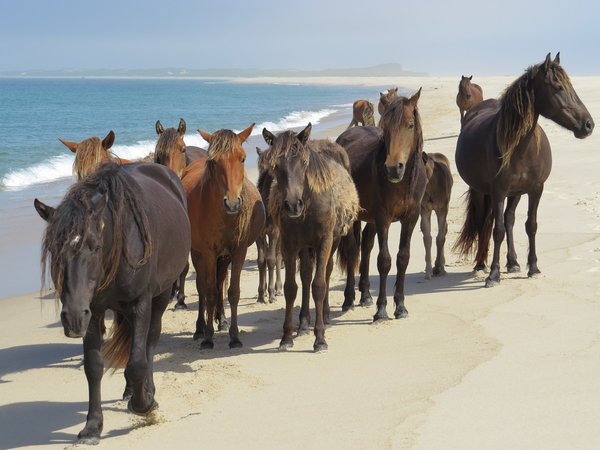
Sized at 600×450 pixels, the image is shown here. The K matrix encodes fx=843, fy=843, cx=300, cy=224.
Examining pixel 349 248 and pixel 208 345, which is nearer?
pixel 208 345

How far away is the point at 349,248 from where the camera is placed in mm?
8711

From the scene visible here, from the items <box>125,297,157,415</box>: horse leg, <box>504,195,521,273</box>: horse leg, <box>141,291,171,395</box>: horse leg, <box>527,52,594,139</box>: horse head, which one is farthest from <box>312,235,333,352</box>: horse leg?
<box>527,52,594,139</box>: horse head

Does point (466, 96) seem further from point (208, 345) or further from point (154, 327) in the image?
point (154, 327)

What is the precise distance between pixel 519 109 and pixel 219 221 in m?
3.78

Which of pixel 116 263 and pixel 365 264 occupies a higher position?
pixel 116 263

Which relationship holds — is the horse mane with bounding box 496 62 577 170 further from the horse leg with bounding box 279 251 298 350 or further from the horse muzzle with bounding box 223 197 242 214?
the horse muzzle with bounding box 223 197 242 214

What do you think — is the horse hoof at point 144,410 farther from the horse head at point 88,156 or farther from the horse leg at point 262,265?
the horse leg at point 262,265

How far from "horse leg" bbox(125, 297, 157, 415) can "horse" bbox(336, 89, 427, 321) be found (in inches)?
127

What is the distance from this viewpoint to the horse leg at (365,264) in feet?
29.3

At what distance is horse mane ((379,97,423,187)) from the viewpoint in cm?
778

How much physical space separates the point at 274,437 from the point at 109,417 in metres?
1.27

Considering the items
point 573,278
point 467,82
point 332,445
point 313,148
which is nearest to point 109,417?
point 332,445

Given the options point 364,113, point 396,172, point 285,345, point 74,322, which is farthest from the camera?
point 364,113

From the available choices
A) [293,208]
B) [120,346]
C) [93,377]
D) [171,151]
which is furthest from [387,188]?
[93,377]
